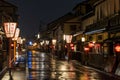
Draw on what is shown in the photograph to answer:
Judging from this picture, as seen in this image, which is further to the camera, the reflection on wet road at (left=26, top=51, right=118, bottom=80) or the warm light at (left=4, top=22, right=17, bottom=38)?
the warm light at (left=4, top=22, right=17, bottom=38)

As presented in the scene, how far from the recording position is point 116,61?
28359 millimetres

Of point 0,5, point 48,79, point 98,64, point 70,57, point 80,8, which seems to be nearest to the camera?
point 48,79

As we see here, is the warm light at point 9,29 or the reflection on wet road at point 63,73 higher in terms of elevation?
the warm light at point 9,29

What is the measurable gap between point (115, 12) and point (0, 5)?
49.5m

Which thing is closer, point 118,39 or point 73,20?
point 118,39

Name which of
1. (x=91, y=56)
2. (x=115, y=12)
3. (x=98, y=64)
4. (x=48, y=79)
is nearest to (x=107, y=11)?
(x=115, y=12)

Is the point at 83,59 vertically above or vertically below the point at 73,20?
below

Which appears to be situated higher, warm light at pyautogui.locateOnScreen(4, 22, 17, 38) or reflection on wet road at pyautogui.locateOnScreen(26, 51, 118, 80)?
warm light at pyautogui.locateOnScreen(4, 22, 17, 38)

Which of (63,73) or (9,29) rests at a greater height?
(9,29)

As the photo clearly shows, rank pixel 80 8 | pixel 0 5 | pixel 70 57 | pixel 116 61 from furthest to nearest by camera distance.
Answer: pixel 0 5, pixel 80 8, pixel 70 57, pixel 116 61

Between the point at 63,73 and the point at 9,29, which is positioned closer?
the point at 9,29

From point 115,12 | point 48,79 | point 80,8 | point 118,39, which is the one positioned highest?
point 80,8

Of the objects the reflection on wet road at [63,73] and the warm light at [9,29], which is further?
the warm light at [9,29]

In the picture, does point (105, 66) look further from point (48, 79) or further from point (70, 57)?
point (70, 57)
